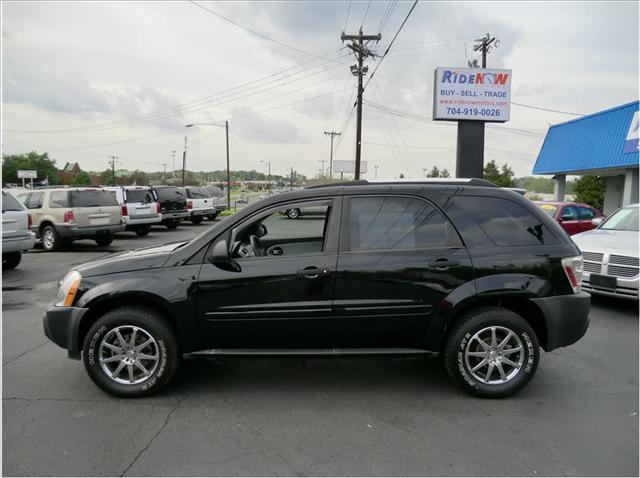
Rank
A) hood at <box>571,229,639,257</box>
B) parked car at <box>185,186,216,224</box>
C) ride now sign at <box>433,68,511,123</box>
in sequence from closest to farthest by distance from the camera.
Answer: hood at <box>571,229,639,257</box>
ride now sign at <box>433,68,511,123</box>
parked car at <box>185,186,216,224</box>

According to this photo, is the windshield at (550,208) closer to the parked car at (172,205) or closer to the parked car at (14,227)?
the parked car at (14,227)

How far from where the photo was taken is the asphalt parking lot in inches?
113

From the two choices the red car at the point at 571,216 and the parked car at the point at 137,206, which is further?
the parked car at the point at 137,206

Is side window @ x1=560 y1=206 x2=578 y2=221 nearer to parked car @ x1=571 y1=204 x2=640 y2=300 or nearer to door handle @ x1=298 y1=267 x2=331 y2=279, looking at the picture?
parked car @ x1=571 y1=204 x2=640 y2=300

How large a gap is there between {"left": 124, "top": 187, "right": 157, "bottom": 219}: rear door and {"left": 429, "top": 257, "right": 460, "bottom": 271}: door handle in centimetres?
1449

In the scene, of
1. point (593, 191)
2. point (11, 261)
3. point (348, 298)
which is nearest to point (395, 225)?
point (348, 298)

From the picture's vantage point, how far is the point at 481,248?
3.82m

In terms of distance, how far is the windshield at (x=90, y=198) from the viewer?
42.1ft

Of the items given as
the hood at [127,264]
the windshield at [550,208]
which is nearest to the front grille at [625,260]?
the hood at [127,264]

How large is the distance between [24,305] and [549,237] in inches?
281

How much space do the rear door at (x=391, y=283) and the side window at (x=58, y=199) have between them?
38.0ft

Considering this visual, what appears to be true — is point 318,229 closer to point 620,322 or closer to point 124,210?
point 620,322

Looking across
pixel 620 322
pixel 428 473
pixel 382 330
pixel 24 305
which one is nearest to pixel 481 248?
pixel 382 330

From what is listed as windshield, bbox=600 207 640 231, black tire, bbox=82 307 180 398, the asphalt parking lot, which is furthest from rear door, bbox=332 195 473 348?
windshield, bbox=600 207 640 231
